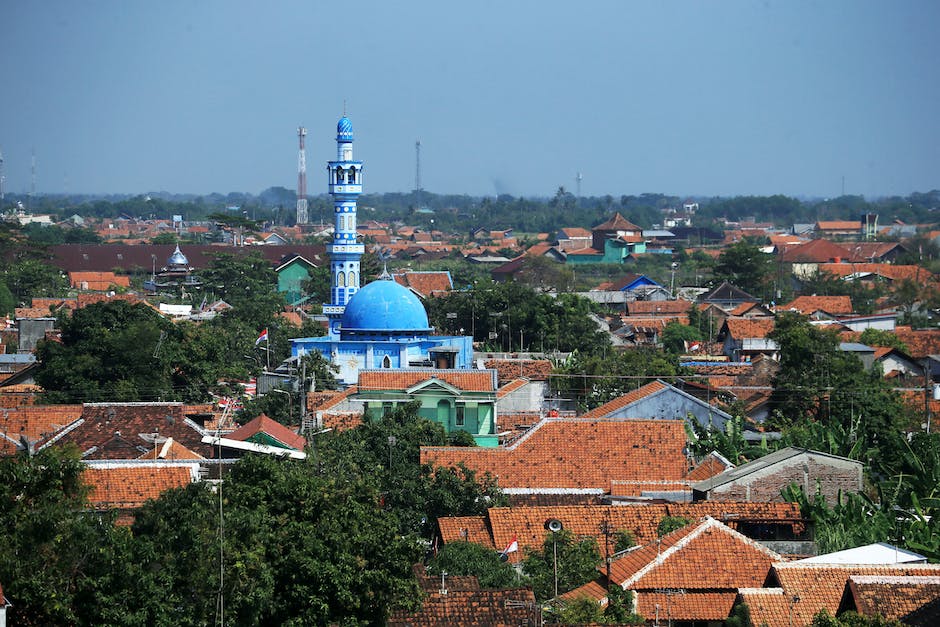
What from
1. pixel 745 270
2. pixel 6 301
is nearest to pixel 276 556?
pixel 6 301

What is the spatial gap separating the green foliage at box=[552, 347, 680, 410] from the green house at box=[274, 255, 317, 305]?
106ft

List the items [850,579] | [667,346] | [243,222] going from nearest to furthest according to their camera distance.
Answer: [850,579] < [667,346] < [243,222]

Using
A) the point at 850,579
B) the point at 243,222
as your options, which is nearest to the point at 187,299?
the point at 243,222

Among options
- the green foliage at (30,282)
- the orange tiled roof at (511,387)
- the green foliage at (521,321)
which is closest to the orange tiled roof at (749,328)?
the green foliage at (521,321)

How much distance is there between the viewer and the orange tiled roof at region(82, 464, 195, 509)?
19172mm

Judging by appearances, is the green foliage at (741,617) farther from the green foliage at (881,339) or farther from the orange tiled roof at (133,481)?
the green foliage at (881,339)

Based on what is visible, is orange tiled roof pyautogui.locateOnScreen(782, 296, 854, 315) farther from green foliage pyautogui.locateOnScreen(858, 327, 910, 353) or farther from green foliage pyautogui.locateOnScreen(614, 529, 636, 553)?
green foliage pyautogui.locateOnScreen(614, 529, 636, 553)

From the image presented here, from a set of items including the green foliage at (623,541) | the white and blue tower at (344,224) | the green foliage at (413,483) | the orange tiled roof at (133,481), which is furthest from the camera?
the white and blue tower at (344,224)

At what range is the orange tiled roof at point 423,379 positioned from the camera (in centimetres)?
2925

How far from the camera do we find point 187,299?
62531 mm

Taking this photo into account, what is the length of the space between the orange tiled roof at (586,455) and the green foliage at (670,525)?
358 centimetres

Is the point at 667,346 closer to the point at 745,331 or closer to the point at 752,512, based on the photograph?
the point at 745,331

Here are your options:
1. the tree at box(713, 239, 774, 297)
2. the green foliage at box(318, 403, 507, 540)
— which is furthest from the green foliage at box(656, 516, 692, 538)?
the tree at box(713, 239, 774, 297)

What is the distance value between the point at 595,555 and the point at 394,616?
375 cm
